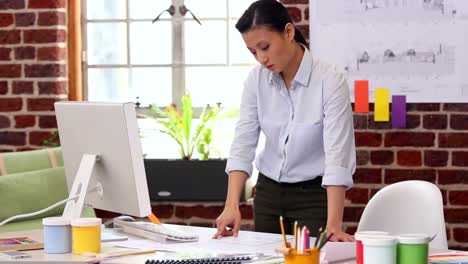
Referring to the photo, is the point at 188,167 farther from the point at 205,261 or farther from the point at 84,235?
the point at 205,261

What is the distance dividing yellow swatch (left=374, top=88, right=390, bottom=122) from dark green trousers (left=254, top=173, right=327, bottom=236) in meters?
1.23

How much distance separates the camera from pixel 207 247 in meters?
2.58

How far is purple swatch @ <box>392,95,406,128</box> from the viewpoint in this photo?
4.10 metres

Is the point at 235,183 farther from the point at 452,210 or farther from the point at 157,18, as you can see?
the point at 157,18

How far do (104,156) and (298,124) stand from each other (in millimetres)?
646

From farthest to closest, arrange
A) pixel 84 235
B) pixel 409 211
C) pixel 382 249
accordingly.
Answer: pixel 409 211
pixel 84 235
pixel 382 249

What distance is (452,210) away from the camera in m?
4.11

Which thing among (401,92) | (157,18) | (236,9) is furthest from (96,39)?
(401,92)

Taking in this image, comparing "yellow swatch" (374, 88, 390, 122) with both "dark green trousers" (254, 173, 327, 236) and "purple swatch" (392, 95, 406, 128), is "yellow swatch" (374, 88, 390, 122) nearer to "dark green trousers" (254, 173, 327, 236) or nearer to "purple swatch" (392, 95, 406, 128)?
"purple swatch" (392, 95, 406, 128)

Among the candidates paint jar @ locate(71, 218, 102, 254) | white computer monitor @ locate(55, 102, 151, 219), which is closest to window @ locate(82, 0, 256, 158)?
white computer monitor @ locate(55, 102, 151, 219)

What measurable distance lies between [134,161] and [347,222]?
6.08 feet

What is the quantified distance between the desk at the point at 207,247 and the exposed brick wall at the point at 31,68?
1648 millimetres

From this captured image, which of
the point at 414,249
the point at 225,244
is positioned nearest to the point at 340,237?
the point at 225,244

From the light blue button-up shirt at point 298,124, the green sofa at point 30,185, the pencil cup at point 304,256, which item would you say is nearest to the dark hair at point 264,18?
the light blue button-up shirt at point 298,124
